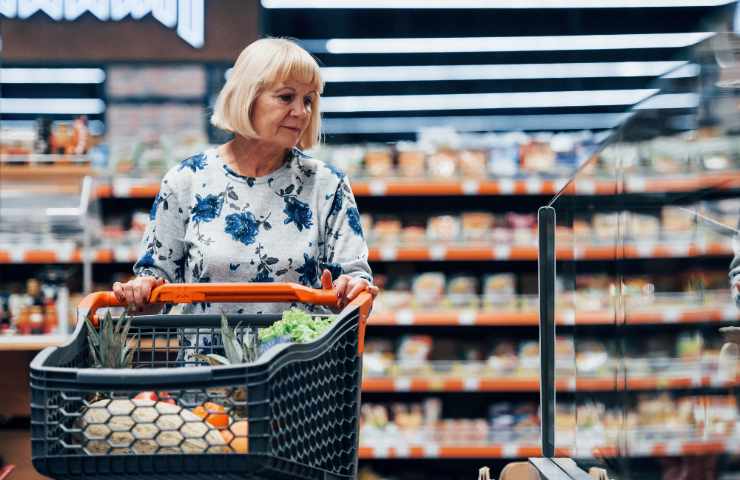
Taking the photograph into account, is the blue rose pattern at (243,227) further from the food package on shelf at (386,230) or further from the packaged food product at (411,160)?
the packaged food product at (411,160)

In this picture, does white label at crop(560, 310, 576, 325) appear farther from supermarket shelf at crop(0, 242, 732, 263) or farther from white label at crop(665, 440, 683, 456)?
supermarket shelf at crop(0, 242, 732, 263)

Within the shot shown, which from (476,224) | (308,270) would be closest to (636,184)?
(308,270)

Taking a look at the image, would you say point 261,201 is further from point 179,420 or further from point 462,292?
point 462,292

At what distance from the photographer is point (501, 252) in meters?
4.92

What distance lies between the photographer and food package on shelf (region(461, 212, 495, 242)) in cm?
506

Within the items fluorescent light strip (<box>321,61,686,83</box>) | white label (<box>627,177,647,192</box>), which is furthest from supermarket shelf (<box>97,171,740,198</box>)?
white label (<box>627,177,647,192</box>)

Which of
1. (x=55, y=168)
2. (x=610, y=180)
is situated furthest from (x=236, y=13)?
(x=610, y=180)

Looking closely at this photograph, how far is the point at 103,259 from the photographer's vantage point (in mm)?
4828

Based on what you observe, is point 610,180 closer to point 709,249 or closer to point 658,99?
point 658,99

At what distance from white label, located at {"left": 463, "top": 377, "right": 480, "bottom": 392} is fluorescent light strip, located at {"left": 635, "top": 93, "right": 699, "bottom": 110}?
130 inches

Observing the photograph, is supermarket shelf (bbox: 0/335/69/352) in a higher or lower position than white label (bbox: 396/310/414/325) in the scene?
lower

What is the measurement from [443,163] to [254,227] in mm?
3486

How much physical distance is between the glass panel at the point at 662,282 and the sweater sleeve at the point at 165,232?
34.3 inches

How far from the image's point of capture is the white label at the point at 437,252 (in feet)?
16.2
